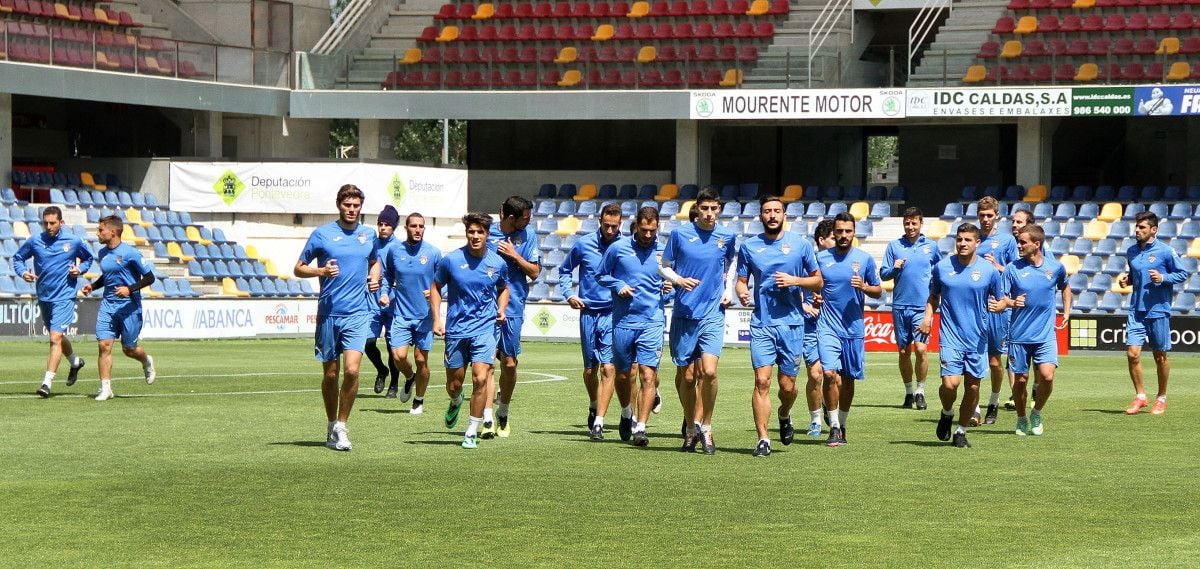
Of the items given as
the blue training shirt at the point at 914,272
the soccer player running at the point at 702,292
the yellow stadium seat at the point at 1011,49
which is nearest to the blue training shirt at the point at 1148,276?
the blue training shirt at the point at 914,272

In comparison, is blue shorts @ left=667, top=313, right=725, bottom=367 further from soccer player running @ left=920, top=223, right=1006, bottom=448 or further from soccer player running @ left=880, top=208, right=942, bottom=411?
soccer player running @ left=880, top=208, right=942, bottom=411

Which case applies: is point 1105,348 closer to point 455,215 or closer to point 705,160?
point 705,160

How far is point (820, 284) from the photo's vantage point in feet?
46.8

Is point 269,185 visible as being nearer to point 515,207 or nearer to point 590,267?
point 590,267

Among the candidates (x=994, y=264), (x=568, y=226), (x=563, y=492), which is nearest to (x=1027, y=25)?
(x=568, y=226)

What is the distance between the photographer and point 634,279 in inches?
587

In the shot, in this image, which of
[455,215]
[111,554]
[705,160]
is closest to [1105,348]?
[705,160]

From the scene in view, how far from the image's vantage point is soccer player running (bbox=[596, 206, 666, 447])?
14898 millimetres

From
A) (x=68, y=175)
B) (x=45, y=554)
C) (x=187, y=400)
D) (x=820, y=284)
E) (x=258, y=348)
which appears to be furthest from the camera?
(x=68, y=175)

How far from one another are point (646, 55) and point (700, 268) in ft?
100.0

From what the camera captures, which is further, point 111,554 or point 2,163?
point 2,163

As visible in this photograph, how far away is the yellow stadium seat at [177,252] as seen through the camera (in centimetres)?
3953

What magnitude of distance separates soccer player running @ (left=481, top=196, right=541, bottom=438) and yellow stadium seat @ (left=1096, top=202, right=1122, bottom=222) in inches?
1038

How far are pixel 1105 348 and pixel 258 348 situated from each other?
16.1 meters
